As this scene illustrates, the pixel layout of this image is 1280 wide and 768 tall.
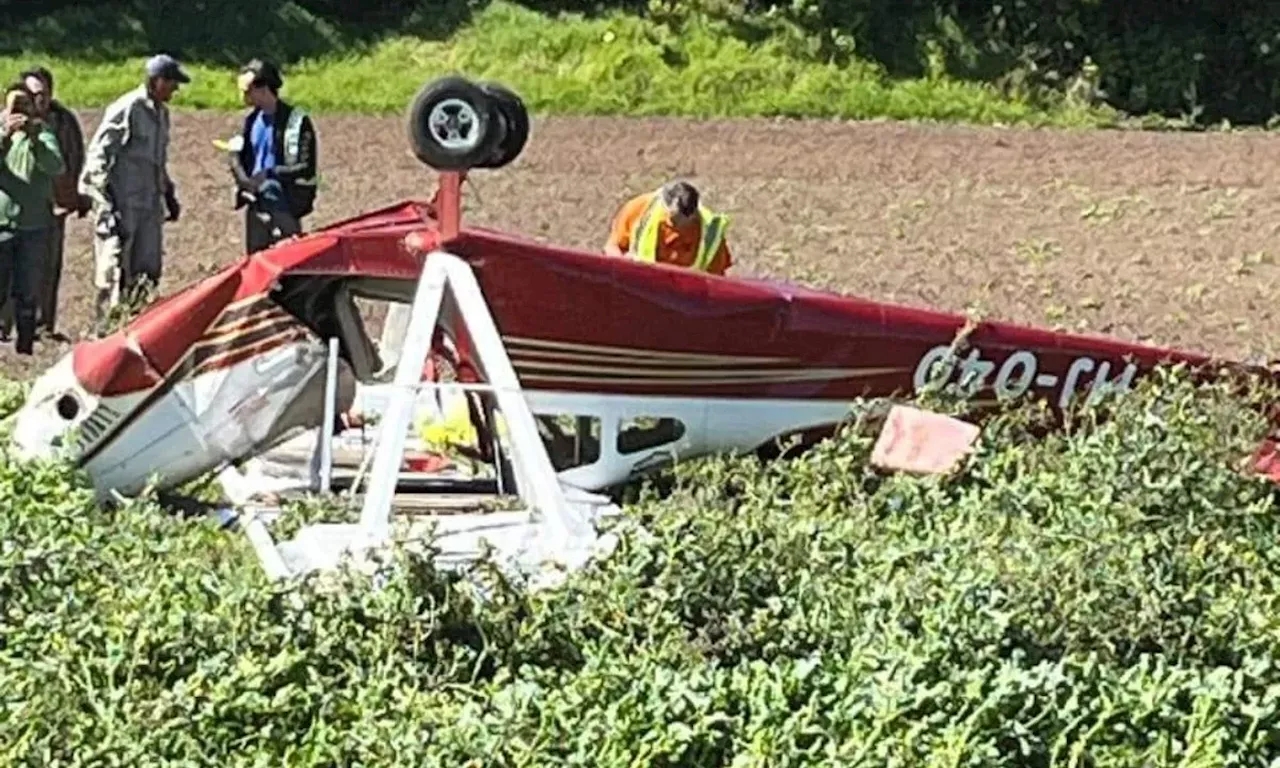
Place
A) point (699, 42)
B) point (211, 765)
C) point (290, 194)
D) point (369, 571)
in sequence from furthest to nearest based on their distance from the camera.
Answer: point (699, 42) < point (290, 194) < point (369, 571) < point (211, 765)

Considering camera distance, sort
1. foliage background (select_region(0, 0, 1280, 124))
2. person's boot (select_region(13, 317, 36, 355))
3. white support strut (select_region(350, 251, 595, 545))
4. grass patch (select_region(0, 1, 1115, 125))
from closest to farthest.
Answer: white support strut (select_region(350, 251, 595, 545)), person's boot (select_region(13, 317, 36, 355)), grass patch (select_region(0, 1, 1115, 125)), foliage background (select_region(0, 0, 1280, 124))

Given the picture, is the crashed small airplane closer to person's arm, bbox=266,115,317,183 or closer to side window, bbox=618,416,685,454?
side window, bbox=618,416,685,454

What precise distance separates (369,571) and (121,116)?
22.7ft

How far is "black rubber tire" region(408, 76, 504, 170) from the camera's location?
8156 mm

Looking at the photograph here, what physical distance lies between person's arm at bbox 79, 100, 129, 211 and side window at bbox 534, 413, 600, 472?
4.47 m

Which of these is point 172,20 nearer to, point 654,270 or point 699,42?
point 699,42

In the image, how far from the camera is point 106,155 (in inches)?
506

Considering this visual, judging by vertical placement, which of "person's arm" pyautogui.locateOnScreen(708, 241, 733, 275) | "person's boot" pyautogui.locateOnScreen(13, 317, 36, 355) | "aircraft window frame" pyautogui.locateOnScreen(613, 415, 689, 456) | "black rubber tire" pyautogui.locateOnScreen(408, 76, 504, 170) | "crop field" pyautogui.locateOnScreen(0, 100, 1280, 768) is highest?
"black rubber tire" pyautogui.locateOnScreen(408, 76, 504, 170)

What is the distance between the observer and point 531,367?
8867 mm

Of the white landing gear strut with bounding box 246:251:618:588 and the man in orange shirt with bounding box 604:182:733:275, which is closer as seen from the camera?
the white landing gear strut with bounding box 246:251:618:588

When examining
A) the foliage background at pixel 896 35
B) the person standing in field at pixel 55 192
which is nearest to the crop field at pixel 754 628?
the person standing in field at pixel 55 192

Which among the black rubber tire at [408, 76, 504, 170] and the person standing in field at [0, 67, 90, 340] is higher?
the black rubber tire at [408, 76, 504, 170]

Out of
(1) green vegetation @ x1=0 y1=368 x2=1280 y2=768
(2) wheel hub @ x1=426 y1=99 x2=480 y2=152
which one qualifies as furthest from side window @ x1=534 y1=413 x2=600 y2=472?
(1) green vegetation @ x1=0 y1=368 x2=1280 y2=768

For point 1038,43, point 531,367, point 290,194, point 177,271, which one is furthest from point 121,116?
point 1038,43
